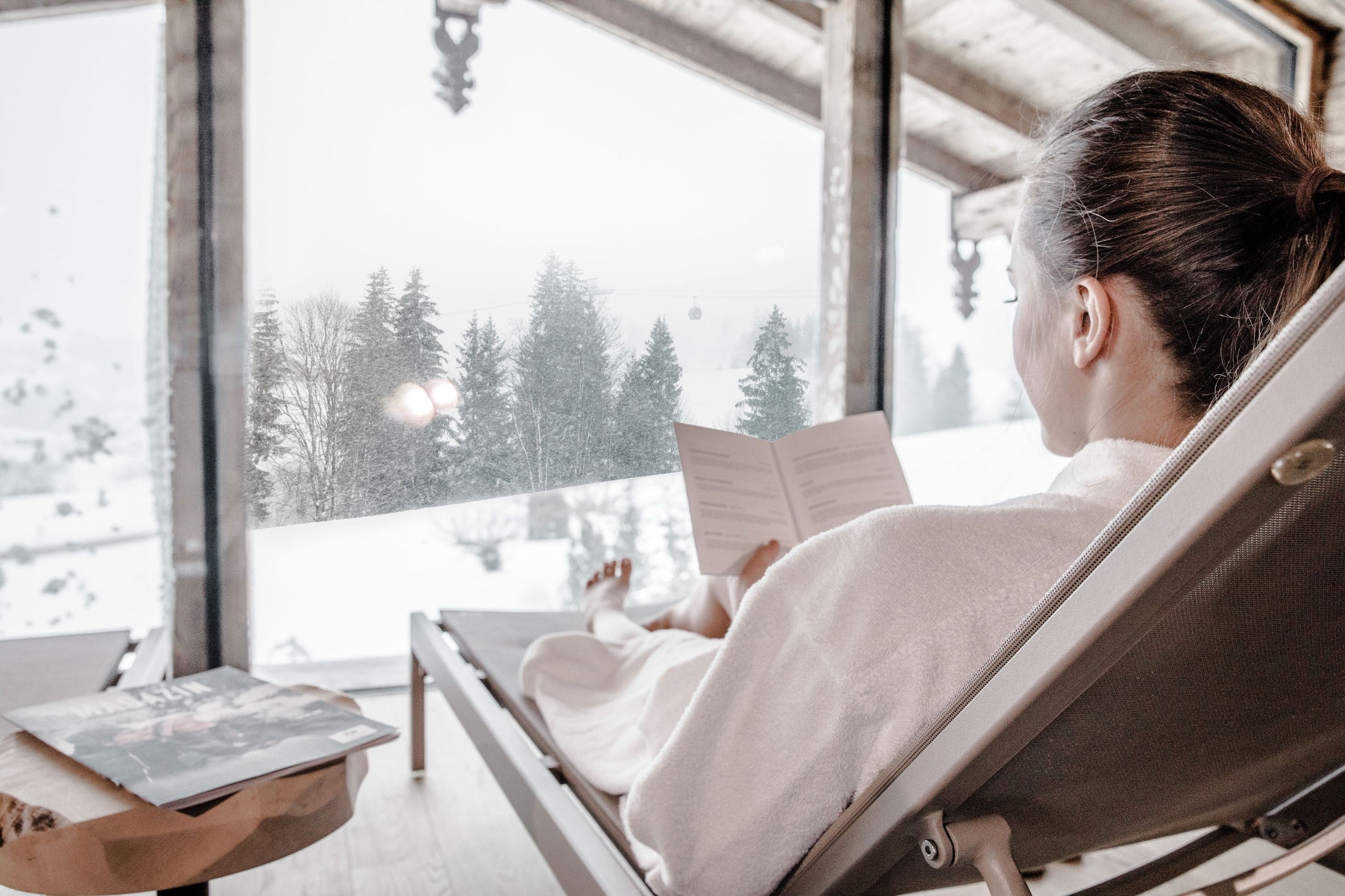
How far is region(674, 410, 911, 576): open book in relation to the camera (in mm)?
1131

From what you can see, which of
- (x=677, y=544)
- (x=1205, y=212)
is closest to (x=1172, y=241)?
(x=1205, y=212)

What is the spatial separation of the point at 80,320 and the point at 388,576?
922 mm

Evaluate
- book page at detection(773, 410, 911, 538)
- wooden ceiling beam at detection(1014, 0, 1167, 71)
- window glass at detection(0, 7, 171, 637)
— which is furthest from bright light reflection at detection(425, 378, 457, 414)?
wooden ceiling beam at detection(1014, 0, 1167, 71)

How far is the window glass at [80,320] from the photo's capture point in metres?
2.00

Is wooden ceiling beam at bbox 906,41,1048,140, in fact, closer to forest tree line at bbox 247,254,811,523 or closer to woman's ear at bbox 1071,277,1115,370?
forest tree line at bbox 247,254,811,523

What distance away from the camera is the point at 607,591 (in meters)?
1.68

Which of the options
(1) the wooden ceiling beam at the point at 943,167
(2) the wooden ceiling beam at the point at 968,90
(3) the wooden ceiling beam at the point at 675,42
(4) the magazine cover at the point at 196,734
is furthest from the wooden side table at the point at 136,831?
(2) the wooden ceiling beam at the point at 968,90

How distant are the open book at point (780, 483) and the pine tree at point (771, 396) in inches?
19.9

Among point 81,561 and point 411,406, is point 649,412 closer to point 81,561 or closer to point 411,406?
point 411,406

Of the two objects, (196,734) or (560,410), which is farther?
(560,410)

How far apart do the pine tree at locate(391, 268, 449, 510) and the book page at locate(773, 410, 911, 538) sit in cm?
53

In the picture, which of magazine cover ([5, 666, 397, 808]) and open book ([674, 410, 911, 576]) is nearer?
magazine cover ([5, 666, 397, 808])

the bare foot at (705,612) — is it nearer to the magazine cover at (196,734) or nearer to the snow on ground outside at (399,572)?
the magazine cover at (196,734)

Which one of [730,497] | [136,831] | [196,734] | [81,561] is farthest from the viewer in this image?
[81,561]
